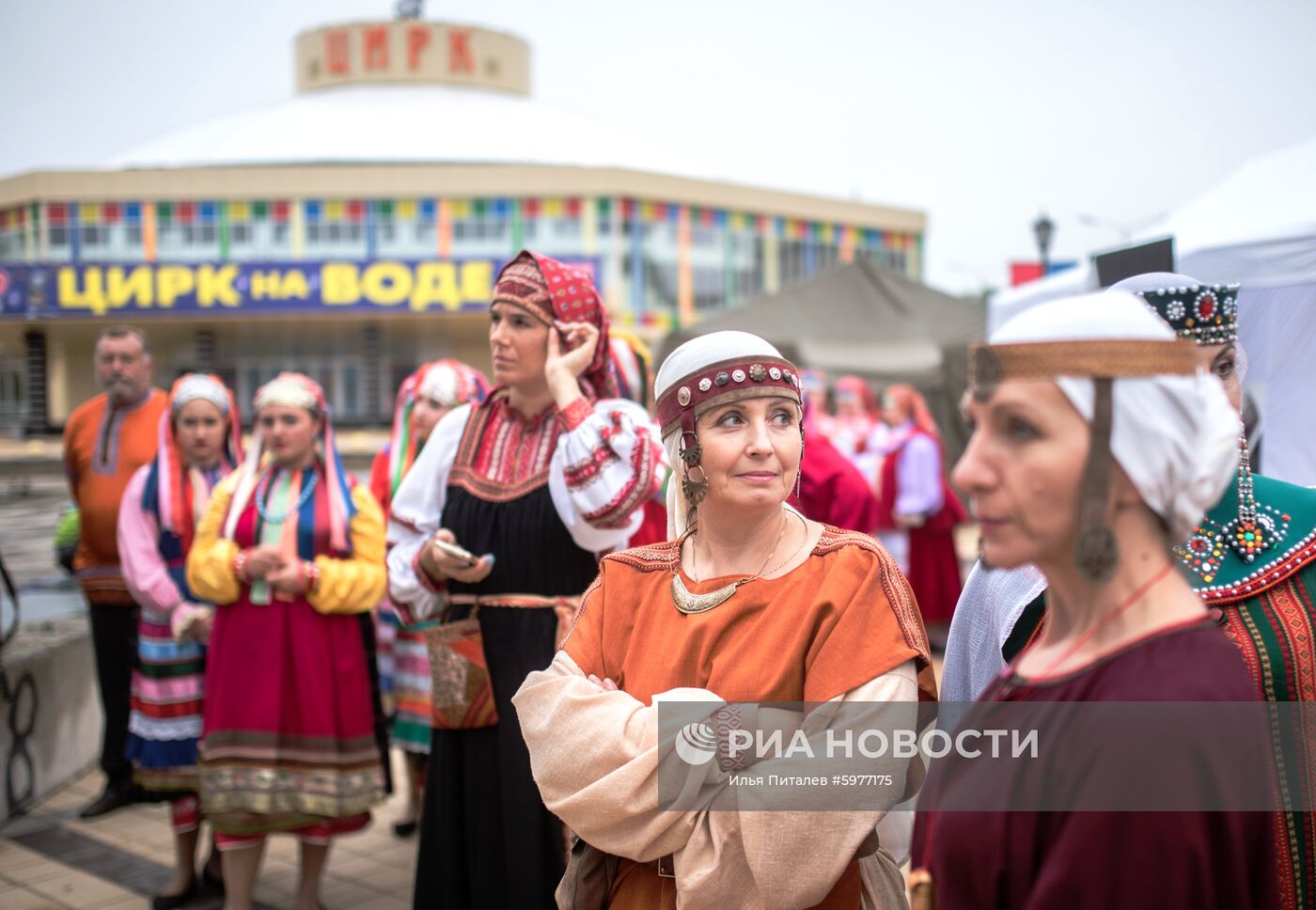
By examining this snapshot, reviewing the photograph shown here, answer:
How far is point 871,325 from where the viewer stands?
527 inches

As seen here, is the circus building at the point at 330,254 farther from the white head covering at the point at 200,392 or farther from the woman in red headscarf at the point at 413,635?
the white head covering at the point at 200,392

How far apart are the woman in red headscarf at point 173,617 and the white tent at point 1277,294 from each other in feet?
15.0

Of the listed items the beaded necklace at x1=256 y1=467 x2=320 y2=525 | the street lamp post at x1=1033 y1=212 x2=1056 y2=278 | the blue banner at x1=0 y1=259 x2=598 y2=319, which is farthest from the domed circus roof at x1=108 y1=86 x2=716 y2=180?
the beaded necklace at x1=256 y1=467 x2=320 y2=525

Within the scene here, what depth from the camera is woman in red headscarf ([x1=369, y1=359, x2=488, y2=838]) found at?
5.54 meters

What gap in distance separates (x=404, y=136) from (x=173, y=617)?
121 ft

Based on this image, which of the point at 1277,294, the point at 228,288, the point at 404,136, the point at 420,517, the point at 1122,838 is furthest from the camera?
the point at 404,136

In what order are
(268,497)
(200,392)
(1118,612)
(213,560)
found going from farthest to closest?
(200,392)
(268,497)
(213,560)
(1118,612)

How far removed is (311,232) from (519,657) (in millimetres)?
33742

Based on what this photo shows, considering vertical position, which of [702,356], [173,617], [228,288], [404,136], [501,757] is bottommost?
[501,757]

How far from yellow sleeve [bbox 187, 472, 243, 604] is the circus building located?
27.0m

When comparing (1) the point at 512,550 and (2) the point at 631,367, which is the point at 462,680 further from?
(2) the point at 631,367

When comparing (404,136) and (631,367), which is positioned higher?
(404,136)

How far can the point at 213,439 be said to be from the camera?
200 inches

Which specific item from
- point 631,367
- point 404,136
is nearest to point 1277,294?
point 631,367
